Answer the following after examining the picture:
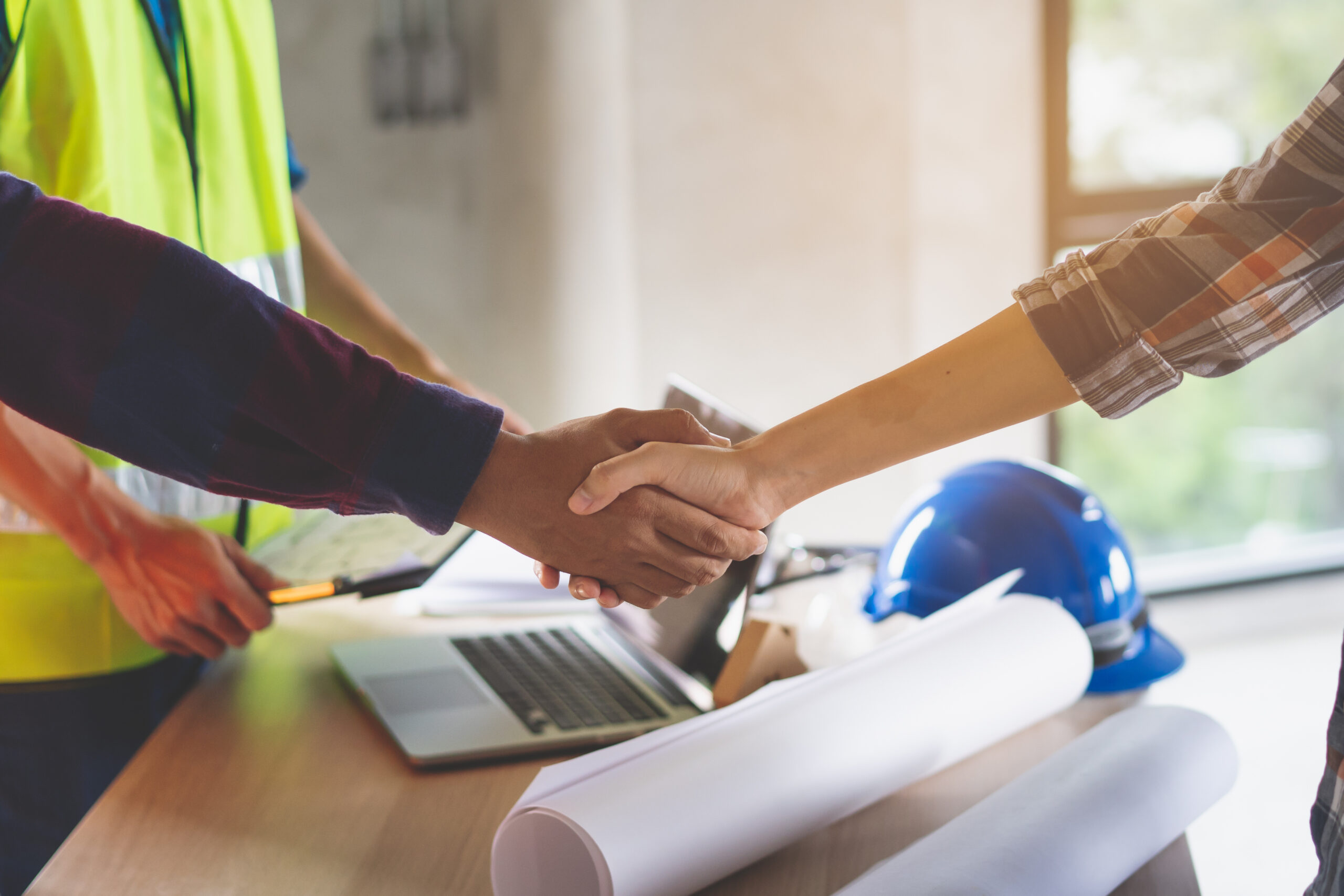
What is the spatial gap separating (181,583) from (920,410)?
0.71 m

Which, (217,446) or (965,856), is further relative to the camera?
(217,446)

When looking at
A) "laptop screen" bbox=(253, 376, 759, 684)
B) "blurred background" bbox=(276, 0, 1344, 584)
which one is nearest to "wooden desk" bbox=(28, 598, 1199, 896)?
"laptop screen" bbox=(253, 376, 759, 684)

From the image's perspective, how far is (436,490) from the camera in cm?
86

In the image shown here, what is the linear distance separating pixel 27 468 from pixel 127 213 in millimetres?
260

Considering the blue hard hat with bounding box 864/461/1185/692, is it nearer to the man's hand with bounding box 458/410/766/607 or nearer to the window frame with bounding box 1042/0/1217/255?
the man's hand with bounding box 458/410/766/607

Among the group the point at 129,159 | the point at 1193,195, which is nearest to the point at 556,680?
the point at 129,159

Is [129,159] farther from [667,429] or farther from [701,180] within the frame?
[701,180]

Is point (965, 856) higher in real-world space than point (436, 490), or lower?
lower

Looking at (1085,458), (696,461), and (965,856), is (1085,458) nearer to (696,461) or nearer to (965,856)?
(696,461)

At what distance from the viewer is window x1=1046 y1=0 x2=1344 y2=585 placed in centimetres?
289

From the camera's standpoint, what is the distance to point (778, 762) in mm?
739

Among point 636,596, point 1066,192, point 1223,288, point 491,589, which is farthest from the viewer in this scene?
point 1066,192

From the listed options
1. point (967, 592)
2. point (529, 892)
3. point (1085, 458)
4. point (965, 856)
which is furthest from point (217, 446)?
point (1085, 458)

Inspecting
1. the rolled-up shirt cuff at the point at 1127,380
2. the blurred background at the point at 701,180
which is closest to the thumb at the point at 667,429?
the rolled-up shirt cuff at the point at 1127,380
